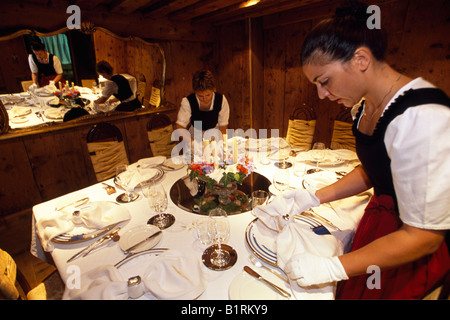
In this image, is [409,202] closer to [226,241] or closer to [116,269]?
[226,241]

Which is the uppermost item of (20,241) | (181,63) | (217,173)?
(181,63)

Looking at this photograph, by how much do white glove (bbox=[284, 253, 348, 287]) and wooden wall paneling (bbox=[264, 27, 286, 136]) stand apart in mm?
3786

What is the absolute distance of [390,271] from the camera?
1.02 meters

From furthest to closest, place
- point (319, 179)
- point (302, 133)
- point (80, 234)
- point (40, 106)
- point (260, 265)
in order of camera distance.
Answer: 1. point (40, 106)
2. point (302, 133)
3. point (319, 179)
4. point (80, 234)
5. point (260, 265)

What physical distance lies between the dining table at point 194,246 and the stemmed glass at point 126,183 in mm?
38

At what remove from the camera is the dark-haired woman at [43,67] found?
3105 millimetres

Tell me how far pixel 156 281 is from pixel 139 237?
1.08 feet

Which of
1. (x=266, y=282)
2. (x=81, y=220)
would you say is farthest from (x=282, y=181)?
(x=81, y=220)

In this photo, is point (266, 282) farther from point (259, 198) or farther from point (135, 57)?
point (135, 57)

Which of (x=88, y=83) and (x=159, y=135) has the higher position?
(x=88, y=83)

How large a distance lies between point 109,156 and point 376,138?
2.28 m

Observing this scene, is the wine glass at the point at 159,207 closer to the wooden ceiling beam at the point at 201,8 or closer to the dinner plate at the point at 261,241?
the dinner plate at the point at 261,241

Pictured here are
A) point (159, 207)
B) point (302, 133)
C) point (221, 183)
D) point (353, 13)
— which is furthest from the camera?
point (302, 133)

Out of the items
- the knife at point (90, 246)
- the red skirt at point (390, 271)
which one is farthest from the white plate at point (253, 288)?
the knife at point (90, 246)
